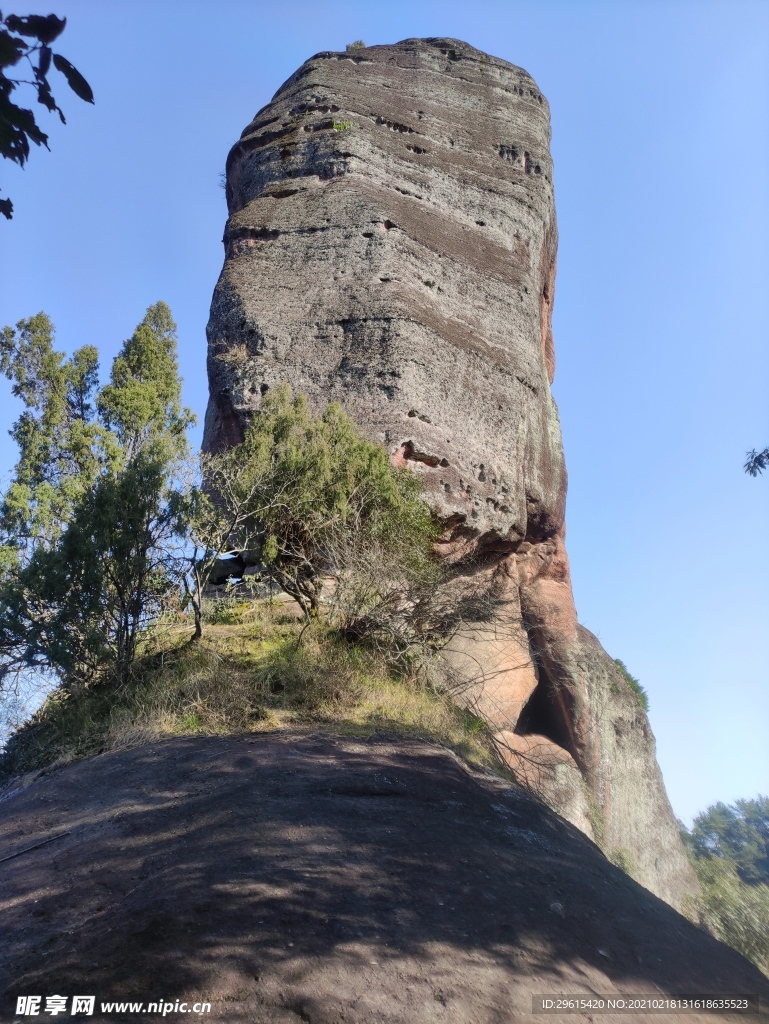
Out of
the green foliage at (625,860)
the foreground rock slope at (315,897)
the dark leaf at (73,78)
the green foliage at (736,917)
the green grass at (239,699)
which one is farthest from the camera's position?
the green foliage at (736,917)

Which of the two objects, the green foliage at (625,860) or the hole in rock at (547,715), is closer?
Result: the green foliage at (625,860)

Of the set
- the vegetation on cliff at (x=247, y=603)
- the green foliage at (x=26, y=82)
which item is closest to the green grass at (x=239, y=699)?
the vegetation on cliff at (x=247, y=603)

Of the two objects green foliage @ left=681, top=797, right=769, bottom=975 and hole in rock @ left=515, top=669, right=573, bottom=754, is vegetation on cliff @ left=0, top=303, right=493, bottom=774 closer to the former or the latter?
hole in rock @ left=515, top=669, right=573, bottom=754

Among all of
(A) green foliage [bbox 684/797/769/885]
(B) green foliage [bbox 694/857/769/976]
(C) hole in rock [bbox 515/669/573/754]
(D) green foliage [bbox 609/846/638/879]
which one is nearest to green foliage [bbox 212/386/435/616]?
(C) hole in rock [bbox 515/669/573/754]

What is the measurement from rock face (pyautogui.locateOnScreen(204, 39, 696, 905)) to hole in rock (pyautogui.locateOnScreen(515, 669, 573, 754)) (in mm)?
31

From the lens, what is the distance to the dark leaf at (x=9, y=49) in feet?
7.71

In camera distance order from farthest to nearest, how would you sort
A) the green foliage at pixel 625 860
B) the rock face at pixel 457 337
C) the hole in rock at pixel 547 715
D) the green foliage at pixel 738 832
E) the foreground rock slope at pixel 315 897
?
the green foliage at pixel 738 832, the hole in rock at pixel 547 715, the green foliage at pixel 625 860, the rock face at pixel 457 337, the foreground rock slope at pixel 315 897

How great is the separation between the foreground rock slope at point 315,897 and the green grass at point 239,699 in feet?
1.47

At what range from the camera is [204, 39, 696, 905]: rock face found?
10312 mm

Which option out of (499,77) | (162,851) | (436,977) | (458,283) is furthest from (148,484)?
(499,77)

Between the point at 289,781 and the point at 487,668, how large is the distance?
5826 millimetres

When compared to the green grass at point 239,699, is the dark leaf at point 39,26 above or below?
above

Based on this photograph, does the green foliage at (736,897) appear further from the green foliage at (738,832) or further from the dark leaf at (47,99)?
the dark leaf at (47,99)

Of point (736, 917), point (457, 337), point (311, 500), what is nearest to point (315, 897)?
point (311, 500)
